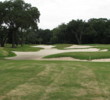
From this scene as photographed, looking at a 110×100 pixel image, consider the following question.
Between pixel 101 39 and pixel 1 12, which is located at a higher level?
pixel 1 12

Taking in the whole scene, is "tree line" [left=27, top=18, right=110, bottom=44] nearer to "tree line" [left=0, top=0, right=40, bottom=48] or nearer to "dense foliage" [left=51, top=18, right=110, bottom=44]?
"dense foliage" [left=51, top=18, right=110, bottom=44]

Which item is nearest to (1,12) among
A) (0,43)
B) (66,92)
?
(0,43)

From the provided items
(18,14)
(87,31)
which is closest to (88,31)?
(87,31)

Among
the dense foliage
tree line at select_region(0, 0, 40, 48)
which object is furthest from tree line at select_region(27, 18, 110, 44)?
tree line at select_region(0, 0, 40, 48)

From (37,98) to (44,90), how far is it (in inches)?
34.6

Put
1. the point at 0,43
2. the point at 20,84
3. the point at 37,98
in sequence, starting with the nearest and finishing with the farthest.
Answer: the point at 37,98, the point at 20,84, the point at 0,43

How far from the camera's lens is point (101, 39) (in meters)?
74.8

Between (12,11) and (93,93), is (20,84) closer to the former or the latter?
(93,93)

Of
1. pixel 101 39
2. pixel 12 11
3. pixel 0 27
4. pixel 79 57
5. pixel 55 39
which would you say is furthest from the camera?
pixel 55 39

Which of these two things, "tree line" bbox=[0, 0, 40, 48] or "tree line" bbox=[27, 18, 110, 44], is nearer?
"tree line" bbox=[0, 0, 40, 48]

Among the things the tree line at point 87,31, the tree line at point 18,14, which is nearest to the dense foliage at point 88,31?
the tree line at point 87,31

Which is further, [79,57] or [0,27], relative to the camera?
[0,27]

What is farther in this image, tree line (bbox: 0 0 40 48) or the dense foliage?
the dense foliage

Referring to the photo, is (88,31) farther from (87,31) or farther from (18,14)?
(18,14)
